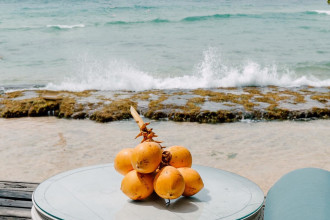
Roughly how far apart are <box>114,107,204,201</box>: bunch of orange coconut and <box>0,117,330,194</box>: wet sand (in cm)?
290

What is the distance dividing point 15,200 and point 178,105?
180 inches

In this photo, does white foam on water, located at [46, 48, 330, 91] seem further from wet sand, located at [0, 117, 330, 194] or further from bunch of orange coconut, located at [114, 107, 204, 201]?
bunch of orange coconut, located at [114, 107, 204, 201]

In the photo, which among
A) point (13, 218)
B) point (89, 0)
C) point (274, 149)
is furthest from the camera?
point (89, 0)

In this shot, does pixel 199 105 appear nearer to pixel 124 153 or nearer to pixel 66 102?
pixel 66 102

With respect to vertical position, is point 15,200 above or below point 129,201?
below

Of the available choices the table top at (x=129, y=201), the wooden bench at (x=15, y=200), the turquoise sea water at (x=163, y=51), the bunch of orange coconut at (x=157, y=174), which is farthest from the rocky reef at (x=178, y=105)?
the bunch of orange coconut at (x=157, y=174)

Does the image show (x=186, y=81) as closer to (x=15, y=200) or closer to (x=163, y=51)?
(x=163, y=51)

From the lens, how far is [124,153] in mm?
1831

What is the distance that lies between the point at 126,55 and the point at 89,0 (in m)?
31.0

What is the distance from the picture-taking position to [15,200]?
2859 millimetres

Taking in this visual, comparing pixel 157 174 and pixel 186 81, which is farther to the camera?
pixel 186 81

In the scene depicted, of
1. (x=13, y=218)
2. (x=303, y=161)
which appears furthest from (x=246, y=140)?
(x=13, y=218)

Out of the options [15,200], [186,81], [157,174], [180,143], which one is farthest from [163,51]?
[157,174]

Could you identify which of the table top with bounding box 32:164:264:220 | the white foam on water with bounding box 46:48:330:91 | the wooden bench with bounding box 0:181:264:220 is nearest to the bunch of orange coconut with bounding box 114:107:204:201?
the table top with bounding box 32:164:264:220
